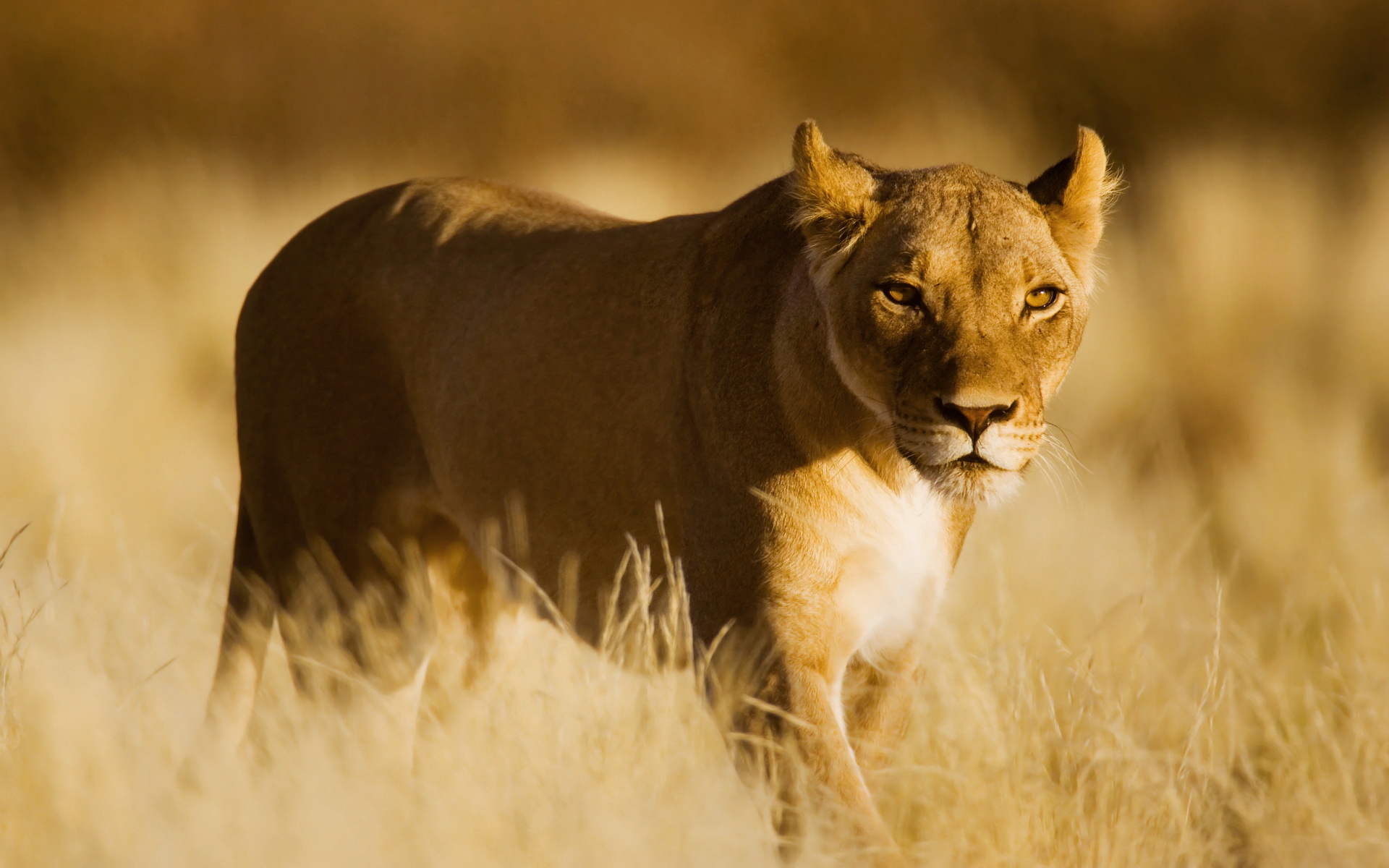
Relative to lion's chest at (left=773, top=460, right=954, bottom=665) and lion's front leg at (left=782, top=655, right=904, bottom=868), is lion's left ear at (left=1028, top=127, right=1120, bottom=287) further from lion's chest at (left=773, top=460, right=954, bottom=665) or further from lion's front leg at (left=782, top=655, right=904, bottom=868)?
lion's front leg at (left=782, top=655, right=904, bottom=868)

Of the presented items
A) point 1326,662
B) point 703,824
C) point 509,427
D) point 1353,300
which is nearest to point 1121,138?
point 1353,300

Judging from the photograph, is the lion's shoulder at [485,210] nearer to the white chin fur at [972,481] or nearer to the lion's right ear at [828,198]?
the lion's right ear at [828,198]

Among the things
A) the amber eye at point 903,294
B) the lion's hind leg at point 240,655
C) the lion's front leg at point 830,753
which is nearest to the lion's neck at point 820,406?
the amber eye at point 903,294

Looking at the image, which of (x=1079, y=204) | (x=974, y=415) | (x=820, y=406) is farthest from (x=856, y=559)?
(x=1079, y=204)

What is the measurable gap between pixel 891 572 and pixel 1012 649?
0.89 meters

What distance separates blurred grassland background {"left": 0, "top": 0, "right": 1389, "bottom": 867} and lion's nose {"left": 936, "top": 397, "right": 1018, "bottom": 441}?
654 millimetres

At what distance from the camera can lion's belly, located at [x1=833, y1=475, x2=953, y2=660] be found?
3.39 meters

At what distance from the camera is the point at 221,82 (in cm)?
1540

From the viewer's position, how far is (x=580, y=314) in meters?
4.05

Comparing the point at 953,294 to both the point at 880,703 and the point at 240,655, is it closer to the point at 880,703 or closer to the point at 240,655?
the point at 880,703

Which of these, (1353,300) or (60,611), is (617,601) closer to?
(60,611)

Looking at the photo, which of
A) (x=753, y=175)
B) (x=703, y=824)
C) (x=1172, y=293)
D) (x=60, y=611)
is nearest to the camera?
(x=703, y=824)

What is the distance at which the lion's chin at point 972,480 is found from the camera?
123 inches

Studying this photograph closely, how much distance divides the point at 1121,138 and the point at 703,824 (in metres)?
8.92
